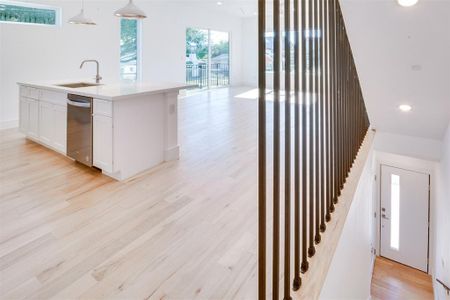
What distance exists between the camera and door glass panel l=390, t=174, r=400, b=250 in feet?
22.5

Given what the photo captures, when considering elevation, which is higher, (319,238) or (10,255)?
(319,238)

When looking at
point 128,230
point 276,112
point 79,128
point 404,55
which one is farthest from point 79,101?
point 404,55

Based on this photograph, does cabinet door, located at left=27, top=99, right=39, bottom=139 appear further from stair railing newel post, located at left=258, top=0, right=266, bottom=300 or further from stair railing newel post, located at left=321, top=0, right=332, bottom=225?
stair railing newel post, located at left=258, top=0, right=266, bottom=300

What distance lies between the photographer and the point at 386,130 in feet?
16.1

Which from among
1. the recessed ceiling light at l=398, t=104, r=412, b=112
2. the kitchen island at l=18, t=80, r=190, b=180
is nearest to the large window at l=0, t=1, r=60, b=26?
the kitchen island at l=18, t=80, r=190, b=180

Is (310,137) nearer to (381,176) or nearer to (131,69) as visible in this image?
(381,176)

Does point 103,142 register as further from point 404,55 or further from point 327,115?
point 404,55

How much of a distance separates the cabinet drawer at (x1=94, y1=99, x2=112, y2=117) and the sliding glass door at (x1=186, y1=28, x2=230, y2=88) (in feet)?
22.6

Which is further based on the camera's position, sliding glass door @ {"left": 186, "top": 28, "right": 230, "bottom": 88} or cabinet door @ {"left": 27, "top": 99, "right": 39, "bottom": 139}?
sliding glass door @ {"left": 186, "top": 28, "right": 230, "bottom": 88}

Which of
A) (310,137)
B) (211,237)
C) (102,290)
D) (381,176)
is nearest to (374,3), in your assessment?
(310,137)

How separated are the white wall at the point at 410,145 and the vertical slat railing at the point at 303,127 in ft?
8.65

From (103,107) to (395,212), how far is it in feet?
22.0

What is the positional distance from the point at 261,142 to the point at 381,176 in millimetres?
6867

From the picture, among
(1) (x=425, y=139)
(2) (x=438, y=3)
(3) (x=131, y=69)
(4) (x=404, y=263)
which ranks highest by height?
(3) (x=131, y=69)
